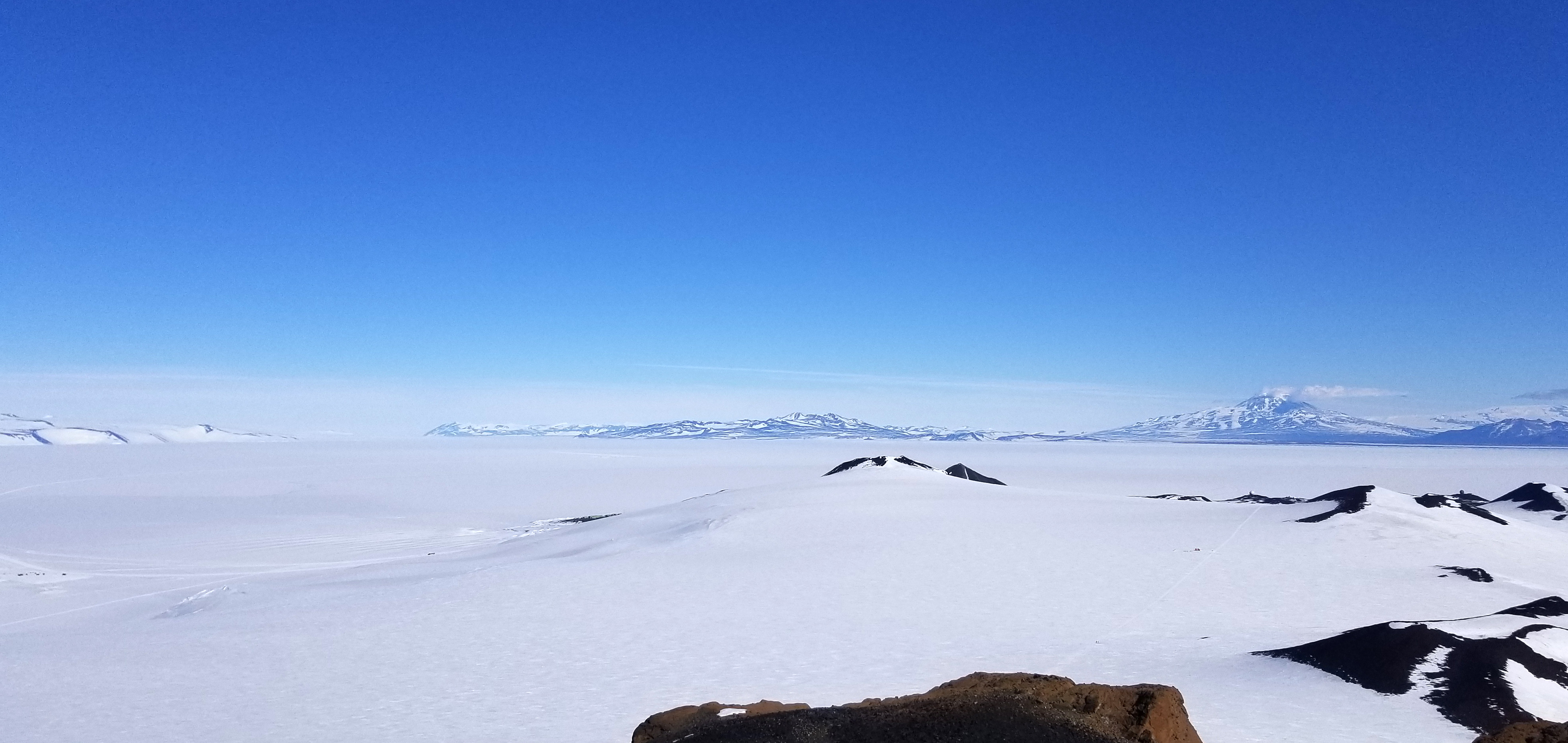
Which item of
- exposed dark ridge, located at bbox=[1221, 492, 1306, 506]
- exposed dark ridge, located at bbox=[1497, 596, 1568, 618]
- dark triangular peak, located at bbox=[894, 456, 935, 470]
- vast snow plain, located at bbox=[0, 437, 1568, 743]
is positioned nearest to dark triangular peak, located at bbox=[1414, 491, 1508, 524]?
vast snow plain, located at bbox=[0, 437, 1568, 743]

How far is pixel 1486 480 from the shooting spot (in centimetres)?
7475

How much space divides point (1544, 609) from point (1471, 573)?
5.62 meters

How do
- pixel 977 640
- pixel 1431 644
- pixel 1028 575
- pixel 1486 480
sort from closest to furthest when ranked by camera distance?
pixel 1431 644 → pixel 977 640 → pixel 1028 575 → pixel 1486 480

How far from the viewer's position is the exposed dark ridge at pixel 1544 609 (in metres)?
13.0

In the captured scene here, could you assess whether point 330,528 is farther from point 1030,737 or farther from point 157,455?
point 157,455

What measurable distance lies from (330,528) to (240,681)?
27791mm

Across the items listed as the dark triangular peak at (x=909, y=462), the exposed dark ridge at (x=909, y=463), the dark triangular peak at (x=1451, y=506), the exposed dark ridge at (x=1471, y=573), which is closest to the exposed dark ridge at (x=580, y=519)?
the exposed dark ridge at (x=909, y=463)

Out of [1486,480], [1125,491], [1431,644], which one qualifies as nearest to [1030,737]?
[1431,644]

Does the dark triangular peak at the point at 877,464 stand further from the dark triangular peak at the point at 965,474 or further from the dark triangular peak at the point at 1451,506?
the dark triangular peak at the point at 1451,506

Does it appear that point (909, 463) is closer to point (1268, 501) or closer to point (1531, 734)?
point (1268, 501)

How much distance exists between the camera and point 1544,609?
13539 mm

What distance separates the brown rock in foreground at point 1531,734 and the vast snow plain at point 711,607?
3.45m

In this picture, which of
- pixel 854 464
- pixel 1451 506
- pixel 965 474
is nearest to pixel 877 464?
pixel 854 464

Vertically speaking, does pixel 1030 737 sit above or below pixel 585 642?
above
